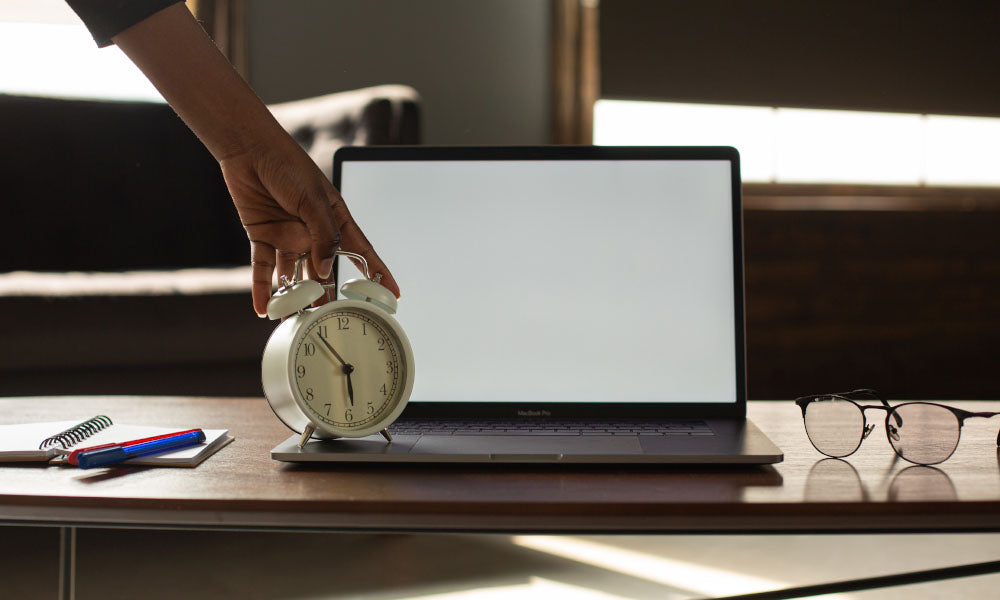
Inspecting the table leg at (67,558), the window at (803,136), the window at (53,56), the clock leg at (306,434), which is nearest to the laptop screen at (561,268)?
the clock leg at (306,434)

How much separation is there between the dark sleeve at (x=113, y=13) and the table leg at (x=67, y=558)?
16.3 inches

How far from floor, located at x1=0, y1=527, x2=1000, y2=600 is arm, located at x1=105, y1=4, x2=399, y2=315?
2.19 feet

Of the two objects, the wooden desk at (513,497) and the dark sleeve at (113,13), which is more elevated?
the dark sleeve at (113,13)

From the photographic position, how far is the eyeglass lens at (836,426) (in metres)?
0.65

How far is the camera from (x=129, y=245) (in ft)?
7.17

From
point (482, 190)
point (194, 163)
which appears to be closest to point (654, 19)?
point (194, 163)

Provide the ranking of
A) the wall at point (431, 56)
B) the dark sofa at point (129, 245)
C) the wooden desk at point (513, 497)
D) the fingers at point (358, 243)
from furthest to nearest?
the wall at point (431, 56) → the dark sofa at point (129, 245) → the fingers at point (358, 243) → the wooden desk at point (513, 497)

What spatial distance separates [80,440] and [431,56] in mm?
2363

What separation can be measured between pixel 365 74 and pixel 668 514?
2557mm

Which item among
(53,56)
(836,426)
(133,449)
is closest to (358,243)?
(133,449)

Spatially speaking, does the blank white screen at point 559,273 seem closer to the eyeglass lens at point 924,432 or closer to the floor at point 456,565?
the eyeglass lens at point 924,432

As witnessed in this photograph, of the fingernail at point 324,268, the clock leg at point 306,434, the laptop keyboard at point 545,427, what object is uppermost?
the fingernail at point 324,268

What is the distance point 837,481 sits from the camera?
0.55 meters

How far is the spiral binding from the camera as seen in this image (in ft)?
2.06
